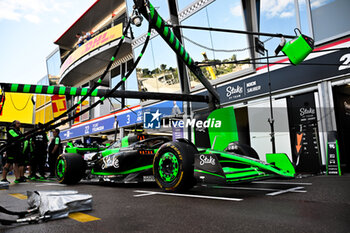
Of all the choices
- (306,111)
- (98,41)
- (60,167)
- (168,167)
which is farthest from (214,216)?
(98,41)

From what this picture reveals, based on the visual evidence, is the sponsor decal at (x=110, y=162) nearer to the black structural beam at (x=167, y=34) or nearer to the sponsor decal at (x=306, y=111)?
the black structural beam at (x=167, y=34)

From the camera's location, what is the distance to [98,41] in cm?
1681

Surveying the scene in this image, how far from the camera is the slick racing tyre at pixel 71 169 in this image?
6.16m

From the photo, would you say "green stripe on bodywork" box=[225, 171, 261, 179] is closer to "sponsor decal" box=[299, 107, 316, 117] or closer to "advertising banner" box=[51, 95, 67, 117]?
"sponsor decal" box=[299, 107, 316, 117]

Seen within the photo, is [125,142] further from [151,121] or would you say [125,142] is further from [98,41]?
[98,41]

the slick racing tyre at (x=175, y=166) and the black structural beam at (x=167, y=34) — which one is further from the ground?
the black structural beam at (x=167, y=34)

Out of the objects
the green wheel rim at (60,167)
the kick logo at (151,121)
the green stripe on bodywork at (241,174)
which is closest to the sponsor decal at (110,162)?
the green wheel rim at (60,167)

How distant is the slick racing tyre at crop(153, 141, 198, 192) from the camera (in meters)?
3.75

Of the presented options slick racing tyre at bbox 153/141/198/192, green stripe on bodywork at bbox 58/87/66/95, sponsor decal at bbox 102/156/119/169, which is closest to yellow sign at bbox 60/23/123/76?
sponsor decal at bbox 102/156/119/169

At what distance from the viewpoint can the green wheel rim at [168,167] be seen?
392cm

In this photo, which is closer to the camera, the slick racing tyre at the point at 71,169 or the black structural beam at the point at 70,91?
the black structural beam at the point at 70,91

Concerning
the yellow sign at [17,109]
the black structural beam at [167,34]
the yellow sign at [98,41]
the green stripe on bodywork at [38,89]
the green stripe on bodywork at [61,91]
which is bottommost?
the green stripe on bodywork at [38,89]

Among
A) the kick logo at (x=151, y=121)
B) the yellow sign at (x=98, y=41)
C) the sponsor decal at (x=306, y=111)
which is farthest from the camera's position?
the yellow sign at (x=98, y=41)

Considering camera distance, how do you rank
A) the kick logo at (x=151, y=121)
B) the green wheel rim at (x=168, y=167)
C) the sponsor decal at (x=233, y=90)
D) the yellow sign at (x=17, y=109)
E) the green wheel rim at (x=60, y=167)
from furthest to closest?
the yellow sign at (x=17, y=109) < the kick logo at (x=151, y=121) < the sponsor decal at (x=233, y=90) < the green wheel rim at (x=60, y=167) < the green wheel rim at (x=168, y=167)
